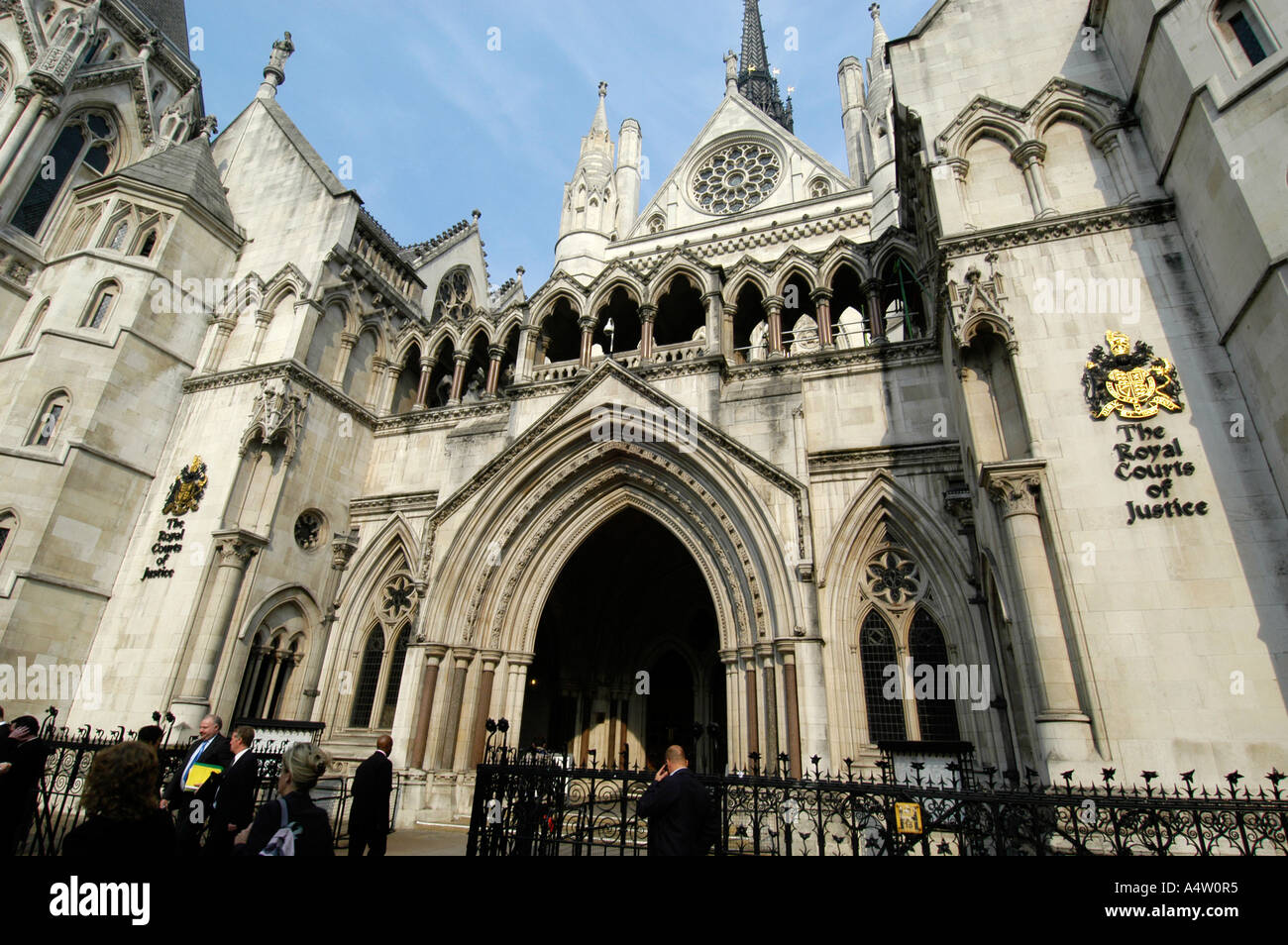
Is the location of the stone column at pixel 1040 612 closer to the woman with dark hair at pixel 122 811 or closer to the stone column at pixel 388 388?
the woman with dark hair at pixel 122 811

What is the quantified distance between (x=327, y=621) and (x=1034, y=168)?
18.7 meters

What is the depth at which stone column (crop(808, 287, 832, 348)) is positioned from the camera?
52.5ft

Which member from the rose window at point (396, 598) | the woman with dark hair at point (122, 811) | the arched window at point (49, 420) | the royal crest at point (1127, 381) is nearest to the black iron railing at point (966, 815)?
the woman with dark hair at point (122, 811)

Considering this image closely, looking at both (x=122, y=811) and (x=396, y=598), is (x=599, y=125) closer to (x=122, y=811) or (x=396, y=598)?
(x=396, y=598)

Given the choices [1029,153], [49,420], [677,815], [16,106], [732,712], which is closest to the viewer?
[677,815]

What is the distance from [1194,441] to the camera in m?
9.34

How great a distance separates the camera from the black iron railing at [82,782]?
26.9 feet

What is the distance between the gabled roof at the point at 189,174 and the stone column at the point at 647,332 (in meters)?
13.1
